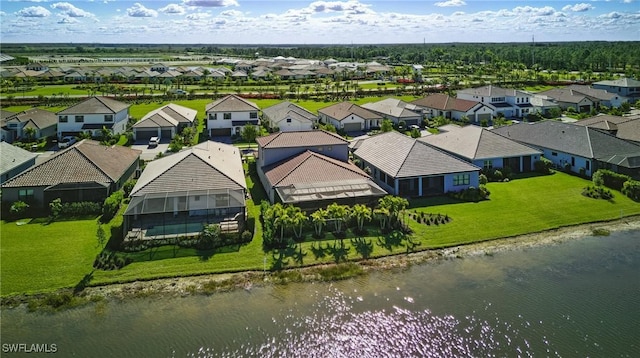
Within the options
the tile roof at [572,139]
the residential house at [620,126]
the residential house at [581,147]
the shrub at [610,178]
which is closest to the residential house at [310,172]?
the shrub at [610,178]

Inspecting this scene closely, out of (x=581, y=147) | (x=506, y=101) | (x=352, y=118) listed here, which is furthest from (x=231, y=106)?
(x=506, y=101)

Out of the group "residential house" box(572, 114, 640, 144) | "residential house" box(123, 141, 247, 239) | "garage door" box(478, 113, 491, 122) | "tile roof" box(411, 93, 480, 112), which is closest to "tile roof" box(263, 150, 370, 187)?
"residential house" box(123, 141, 247, 239)

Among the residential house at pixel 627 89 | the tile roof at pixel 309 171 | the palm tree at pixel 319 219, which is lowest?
the palm tree at pixel 319 219

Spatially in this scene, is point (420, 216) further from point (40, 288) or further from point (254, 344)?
point (40, 288)

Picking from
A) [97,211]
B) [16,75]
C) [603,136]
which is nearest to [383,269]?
[97,211]

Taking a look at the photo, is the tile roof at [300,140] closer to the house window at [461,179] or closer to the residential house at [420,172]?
the residential house at [420,172]

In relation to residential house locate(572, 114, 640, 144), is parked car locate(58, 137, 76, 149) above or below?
below

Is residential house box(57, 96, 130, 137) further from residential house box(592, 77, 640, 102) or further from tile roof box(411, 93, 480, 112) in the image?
residential house box(592, 77, 640, 102)
